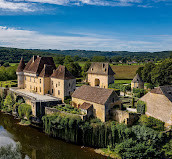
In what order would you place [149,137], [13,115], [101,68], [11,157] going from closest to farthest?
[11,157]
[149,137]
[13,115]
[101,68]

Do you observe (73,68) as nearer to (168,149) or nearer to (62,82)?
(62,82)

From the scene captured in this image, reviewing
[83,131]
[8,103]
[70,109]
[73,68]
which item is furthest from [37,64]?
[73,68]

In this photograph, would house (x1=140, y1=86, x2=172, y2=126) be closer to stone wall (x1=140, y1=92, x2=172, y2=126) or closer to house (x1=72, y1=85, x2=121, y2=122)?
stone wall (x1=140, y1=92, x2=172, y2=126)

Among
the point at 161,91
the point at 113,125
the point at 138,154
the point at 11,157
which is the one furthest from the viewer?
the point at 161,91

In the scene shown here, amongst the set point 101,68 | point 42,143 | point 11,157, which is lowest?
point 42,143

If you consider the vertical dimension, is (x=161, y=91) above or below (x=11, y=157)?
above

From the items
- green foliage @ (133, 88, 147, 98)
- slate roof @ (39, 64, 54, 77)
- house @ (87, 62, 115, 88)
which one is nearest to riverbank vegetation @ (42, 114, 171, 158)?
slate roof @ (39, 64, 54, 77)

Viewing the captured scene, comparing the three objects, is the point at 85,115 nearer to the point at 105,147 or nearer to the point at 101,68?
the point at 105,147

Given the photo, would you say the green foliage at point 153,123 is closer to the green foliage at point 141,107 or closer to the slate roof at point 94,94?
the green foliage at point 141,107

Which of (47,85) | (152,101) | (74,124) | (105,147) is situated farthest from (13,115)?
(152,101)

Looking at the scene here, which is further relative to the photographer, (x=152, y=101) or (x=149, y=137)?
(x=152, y=101)
